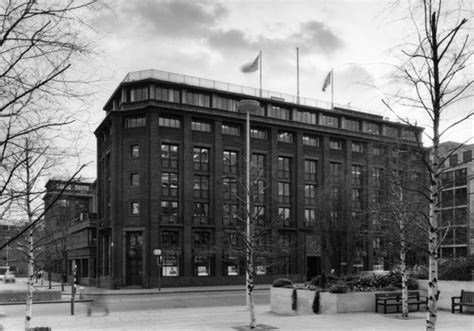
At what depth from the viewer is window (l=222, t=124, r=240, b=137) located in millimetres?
56266

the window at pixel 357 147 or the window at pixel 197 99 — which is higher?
the window at pixel 197 99

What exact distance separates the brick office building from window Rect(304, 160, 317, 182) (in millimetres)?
242

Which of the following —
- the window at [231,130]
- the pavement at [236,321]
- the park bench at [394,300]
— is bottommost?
the pavement at [236,321]

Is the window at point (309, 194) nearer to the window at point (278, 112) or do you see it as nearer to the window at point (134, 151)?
the window at point (278, 112)

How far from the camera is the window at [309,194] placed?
61.6 meters

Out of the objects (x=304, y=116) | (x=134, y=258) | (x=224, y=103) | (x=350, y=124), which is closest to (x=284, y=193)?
(x=304, y=116)

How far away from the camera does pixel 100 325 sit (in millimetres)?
19844

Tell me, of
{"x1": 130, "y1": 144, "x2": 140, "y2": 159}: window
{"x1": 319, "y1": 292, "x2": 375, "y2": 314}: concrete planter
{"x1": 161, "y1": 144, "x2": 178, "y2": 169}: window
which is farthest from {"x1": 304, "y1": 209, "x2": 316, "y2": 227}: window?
{"x1": 319, "y1": 292, "x2": 375, "y2": 314}: concrete planter

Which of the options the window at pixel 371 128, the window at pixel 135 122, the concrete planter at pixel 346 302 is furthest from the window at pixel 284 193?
the concrete planter at pixel 346 302

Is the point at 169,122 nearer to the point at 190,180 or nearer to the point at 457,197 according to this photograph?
the point at 190,180

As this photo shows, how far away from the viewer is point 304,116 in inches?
2467

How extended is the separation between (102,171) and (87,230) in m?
7.48

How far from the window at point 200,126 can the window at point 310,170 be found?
1358 centimetres

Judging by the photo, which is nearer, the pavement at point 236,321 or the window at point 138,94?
the pavement at point 236,321
